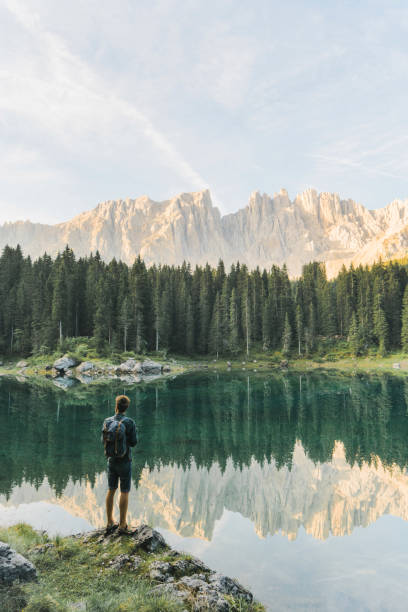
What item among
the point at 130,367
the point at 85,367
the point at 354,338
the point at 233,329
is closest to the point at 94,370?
the point at 85,367

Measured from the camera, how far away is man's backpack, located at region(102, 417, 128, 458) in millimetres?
9492

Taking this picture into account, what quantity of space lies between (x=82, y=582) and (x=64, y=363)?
217 feet

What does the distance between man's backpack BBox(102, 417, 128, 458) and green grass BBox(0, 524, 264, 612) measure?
6.82 feet

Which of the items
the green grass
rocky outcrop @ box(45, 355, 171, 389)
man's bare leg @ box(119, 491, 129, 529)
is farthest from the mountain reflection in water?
rocky outcrop @ box(45, 355, 171, 389)

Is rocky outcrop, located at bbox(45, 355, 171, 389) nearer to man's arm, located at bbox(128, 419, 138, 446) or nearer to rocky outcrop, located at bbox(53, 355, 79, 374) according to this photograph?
rocky outcrop, located at bbox(53, 355, 79, 374)

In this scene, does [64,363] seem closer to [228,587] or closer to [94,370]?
[94,370]

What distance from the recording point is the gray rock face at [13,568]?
7.15 metres

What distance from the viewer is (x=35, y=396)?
42312mm

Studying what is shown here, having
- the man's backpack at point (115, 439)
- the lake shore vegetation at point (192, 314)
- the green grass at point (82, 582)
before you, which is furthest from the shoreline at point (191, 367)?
the man's backpack at point (115, 439)

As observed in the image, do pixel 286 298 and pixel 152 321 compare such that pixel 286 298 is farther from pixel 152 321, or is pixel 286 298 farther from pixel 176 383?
pixel 176 383

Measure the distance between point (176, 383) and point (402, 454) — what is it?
3843 cm

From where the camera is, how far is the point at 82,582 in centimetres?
764

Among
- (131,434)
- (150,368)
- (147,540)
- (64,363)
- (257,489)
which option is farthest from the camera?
(150,368)

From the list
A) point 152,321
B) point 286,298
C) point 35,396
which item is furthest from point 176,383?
point 286,298
